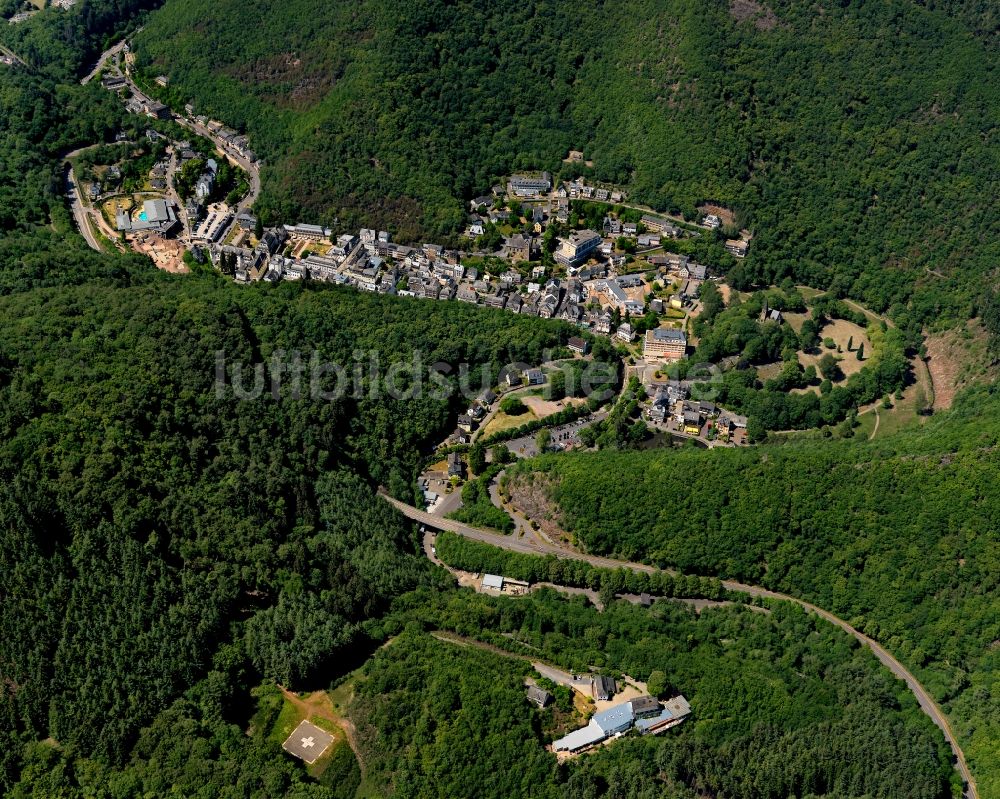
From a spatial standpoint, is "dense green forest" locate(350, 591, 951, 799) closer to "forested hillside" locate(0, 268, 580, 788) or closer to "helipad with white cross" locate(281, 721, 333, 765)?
"helipad with white cross" locate(281, 721, 333, 765)

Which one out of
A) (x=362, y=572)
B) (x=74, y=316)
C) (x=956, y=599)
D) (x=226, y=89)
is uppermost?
(x=226, y=89)

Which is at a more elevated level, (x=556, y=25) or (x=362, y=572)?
(x=556, y=25)

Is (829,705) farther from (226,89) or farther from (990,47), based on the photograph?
(226,89)

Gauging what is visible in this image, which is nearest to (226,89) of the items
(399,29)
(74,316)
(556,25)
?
(399,29)

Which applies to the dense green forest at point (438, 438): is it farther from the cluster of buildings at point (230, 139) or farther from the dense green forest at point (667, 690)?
the cluster of buildings at point (230, 139)

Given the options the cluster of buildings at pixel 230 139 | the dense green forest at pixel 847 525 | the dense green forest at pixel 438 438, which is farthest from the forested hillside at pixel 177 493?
the cluster of buildings at pixel 230 139

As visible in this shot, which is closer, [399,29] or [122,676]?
[122,676]

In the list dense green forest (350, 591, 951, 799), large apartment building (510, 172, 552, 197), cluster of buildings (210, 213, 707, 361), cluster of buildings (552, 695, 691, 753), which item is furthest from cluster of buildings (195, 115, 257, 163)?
cluster of buildings (552, 695, 691, 753)
